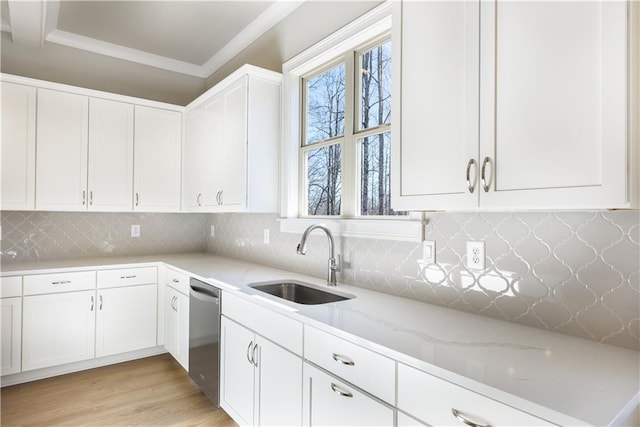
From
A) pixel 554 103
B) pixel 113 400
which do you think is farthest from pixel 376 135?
pixel 113 400

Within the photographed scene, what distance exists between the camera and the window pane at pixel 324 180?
8.26 ft

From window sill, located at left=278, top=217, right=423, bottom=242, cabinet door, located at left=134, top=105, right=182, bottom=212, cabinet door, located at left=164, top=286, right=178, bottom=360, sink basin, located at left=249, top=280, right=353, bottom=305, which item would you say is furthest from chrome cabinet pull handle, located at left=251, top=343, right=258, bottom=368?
cabinet door, located at left=134, top=105, right=182, bottom=212

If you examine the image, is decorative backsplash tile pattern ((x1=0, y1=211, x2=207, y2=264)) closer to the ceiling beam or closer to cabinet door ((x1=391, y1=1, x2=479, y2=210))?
the ceiling beam

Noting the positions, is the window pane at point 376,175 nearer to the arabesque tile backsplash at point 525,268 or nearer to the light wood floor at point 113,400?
the arabesque tile backsplash at point 525,268

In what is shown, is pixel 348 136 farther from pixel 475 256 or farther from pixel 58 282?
pixel 58 282

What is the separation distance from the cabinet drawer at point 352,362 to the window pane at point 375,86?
1.26m

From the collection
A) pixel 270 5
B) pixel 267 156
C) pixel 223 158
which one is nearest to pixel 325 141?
pixel 267 156

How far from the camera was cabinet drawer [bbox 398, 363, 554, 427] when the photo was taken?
0.94 meters

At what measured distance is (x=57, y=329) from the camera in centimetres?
286

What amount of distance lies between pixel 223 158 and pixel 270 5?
4.02ft

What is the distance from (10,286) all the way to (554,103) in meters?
3.42

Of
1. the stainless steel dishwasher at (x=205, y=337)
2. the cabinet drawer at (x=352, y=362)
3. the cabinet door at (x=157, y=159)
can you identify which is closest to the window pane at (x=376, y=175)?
the cabinet drawer at (x=352, y=362)

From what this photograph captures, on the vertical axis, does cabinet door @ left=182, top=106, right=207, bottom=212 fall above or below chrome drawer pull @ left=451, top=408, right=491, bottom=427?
above

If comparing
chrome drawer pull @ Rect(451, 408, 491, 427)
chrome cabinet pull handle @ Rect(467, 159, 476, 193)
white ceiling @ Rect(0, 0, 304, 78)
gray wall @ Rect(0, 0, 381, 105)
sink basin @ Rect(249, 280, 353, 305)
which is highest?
white ceiling @ Rect(0, 0, 304, 78)
